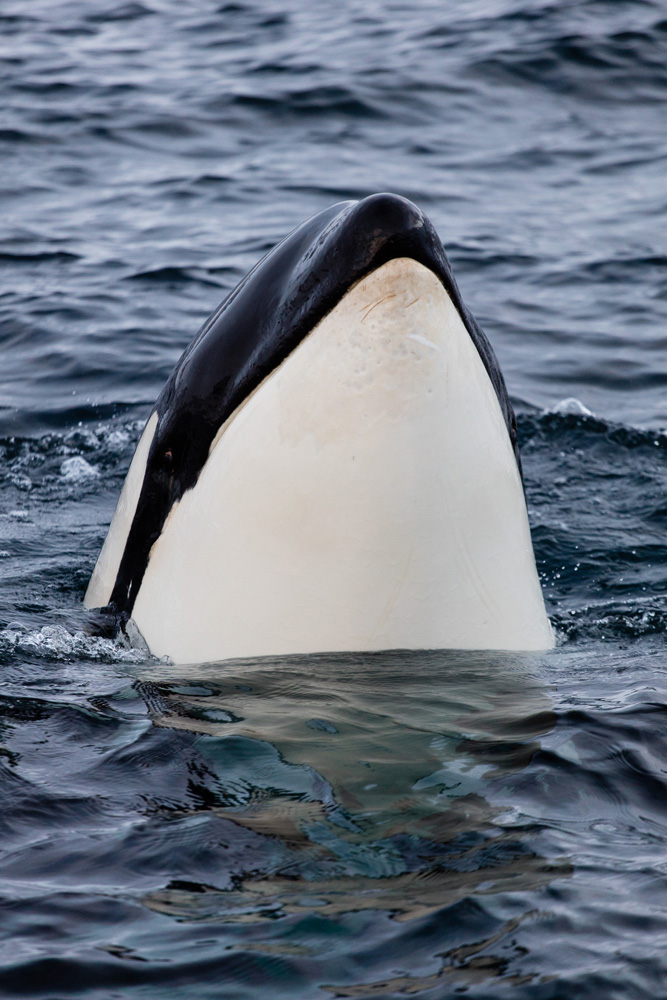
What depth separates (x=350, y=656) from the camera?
4.73m

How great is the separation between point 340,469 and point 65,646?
1.72 meters

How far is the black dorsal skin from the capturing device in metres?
4.27

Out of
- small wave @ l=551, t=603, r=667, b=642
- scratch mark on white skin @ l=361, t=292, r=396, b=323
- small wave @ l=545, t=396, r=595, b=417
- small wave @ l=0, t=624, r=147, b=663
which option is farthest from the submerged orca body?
small wave @ l=545, t=396, r=595, b=417

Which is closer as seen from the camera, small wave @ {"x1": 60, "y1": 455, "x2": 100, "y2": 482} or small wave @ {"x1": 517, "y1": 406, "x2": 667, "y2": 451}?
small wave @ {"x1": 60, "y1": 455, "x2": 100, "y2": 482}

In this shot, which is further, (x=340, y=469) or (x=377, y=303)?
(x=340, y=469)

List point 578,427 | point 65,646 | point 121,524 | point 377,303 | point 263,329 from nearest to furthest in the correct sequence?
point 377,303
point 263,329
point 121,524
point 65,646
point 578,427

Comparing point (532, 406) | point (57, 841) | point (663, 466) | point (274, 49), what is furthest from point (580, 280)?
point (57, 841)

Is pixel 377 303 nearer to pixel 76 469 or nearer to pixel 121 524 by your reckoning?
pixel 121 524

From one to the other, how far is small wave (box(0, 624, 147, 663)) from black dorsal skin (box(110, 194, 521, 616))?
6.4 inches

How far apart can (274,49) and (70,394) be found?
504 inches

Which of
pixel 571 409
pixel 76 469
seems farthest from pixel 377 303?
pixel 571 409

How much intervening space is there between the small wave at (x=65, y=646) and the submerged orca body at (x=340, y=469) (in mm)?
165

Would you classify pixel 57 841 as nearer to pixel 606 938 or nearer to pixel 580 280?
pixel 606 938

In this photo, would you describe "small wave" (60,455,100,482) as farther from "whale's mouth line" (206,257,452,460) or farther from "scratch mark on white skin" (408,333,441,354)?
"scratch mark on white skin" (408,333,441,354)
